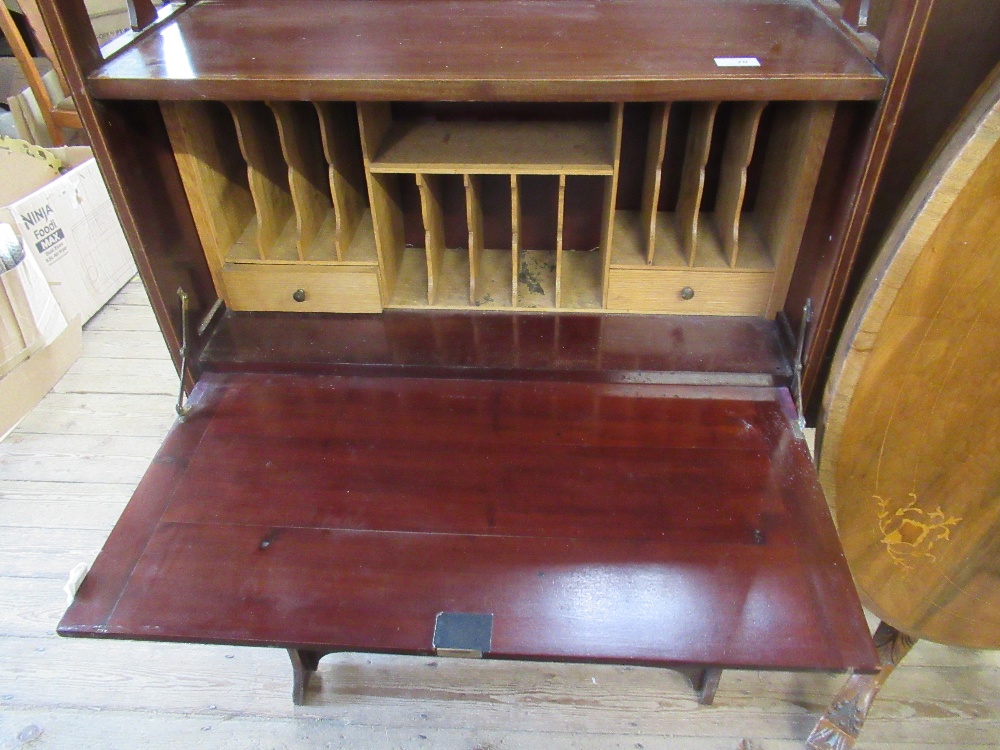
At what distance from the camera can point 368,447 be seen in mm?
1095

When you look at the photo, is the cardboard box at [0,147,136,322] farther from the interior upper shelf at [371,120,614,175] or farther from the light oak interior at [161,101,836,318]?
the interior upper shelf at [371,120,614,175]

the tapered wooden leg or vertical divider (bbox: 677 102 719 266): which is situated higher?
vertical divider (bbox: 677 102 719 266)

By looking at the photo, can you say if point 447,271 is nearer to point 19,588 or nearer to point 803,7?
point 803,7

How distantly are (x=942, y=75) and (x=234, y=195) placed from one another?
1104 millimetres

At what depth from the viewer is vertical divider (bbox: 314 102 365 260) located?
1.13 metres

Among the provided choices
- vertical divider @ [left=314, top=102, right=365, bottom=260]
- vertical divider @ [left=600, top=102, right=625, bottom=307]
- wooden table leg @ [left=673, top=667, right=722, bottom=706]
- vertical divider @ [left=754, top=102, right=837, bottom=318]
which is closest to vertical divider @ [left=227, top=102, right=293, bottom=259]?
vertical divider @ [left=314, top=102, right=365, bottom=260]

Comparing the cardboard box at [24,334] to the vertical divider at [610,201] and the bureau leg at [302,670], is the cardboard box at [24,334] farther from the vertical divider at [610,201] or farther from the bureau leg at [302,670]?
the vertical divider at [610,201]

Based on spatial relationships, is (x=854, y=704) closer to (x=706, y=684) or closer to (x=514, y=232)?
(x=706, y=684)

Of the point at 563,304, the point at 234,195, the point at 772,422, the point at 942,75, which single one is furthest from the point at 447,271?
the point at 942,75

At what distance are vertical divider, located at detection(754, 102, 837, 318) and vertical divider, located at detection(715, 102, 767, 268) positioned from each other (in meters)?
0.06

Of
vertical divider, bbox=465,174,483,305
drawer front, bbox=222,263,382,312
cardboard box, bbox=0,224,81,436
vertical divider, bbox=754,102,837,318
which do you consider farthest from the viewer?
cardboard box, bbox=0,224,81,436

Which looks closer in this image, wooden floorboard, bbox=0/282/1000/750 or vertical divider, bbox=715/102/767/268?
vertical divider, bbox=715/102/767/268

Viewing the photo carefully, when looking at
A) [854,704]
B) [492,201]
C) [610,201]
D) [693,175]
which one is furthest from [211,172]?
[854,704]

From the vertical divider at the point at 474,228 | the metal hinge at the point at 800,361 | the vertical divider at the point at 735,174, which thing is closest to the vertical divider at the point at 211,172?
the vertical divider at the point at 474,228
